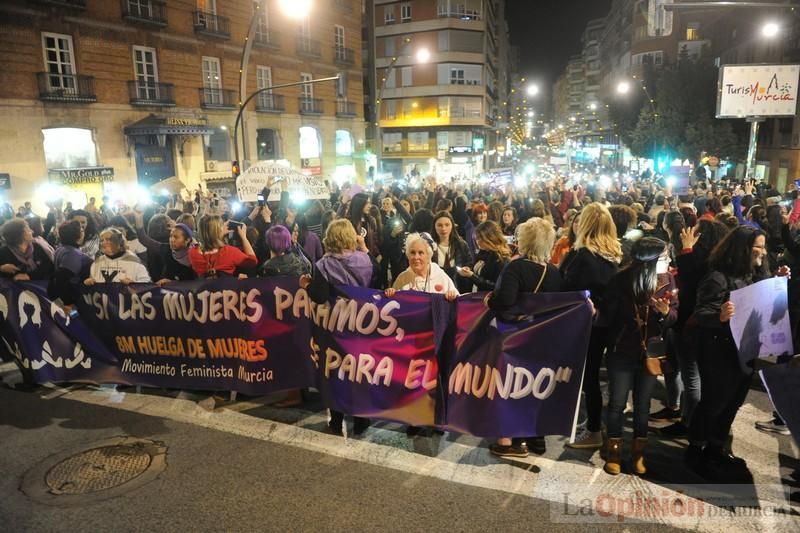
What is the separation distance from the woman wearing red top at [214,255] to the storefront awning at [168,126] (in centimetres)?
2034

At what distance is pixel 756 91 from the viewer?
2150 cm

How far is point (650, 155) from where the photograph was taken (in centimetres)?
4447

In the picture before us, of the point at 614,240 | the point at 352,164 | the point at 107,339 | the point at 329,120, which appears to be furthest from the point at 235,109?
the point at 614,240

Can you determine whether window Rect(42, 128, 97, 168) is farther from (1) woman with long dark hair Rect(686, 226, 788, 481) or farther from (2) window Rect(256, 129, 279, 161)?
(1) woman with long dark hair Rect(686, 226, 788, 481)

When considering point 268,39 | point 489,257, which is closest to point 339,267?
point 489,257

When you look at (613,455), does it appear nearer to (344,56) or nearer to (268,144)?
(268,144)

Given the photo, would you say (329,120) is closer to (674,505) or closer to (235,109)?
(235,109)

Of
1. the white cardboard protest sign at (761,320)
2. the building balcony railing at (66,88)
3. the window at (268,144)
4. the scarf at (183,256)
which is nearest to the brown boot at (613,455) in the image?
the white cardboard protest sign at (761,320)

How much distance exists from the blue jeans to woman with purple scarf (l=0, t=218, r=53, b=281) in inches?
244

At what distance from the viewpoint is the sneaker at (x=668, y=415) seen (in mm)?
5293

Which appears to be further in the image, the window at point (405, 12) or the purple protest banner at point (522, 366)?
the window at point (405, 12)

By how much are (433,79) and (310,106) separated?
22861 millimetres

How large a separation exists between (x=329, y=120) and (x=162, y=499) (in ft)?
115

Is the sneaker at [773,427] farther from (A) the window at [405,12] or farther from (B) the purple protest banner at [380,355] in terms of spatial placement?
(A) the window at [405,12]
